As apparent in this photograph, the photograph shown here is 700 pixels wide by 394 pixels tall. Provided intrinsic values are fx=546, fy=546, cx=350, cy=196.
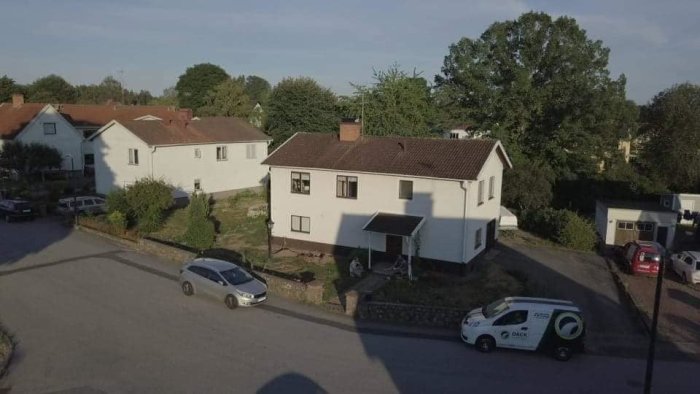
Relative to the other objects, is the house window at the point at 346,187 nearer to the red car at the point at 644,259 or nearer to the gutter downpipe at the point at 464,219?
the gutter downpipe at the point at 464,219

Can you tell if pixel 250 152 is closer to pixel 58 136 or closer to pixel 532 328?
pixel 58 136

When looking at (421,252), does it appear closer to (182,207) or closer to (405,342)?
(405,342)

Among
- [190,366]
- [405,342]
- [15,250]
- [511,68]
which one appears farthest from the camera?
[511,68]

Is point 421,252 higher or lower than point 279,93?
lower

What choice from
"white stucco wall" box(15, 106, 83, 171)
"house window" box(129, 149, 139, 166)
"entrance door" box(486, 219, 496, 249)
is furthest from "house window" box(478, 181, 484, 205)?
"white stucco wall" box(15, 106, 83, 171)

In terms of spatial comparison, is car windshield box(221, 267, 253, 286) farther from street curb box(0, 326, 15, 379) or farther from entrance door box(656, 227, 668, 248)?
entrance door box(656, 227, 668, 248)

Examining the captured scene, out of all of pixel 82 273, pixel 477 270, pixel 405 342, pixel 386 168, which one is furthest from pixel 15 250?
pixel 477 270

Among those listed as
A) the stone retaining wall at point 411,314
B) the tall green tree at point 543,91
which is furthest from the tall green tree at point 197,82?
the stone retaining wall at point 411,314
